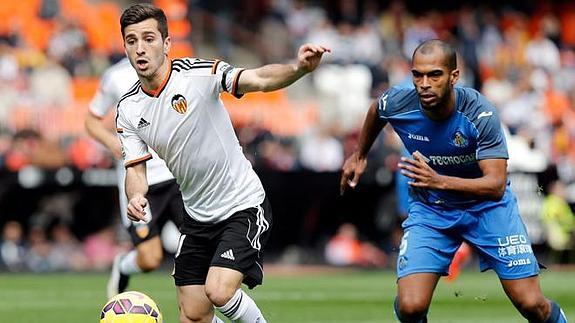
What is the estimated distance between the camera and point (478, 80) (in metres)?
25.9

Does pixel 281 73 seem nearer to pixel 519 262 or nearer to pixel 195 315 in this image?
pixel 195 315

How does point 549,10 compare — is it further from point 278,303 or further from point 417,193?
Answer: point 417,193

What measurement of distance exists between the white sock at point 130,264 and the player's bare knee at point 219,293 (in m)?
3.75

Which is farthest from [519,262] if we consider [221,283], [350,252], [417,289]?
[350,252]

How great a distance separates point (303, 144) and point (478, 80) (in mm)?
5654

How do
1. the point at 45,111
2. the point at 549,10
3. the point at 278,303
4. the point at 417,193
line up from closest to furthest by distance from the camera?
1. the point at 417,193
2. the point at 278,303
3. the point at 45,111
4. the point at 549,10

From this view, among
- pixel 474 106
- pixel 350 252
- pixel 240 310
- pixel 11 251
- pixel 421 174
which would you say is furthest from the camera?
pixel 350 252

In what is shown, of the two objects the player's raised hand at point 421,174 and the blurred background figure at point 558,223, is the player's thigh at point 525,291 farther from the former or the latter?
the blurred background figure at point 558,223

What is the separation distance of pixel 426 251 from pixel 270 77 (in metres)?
1.67

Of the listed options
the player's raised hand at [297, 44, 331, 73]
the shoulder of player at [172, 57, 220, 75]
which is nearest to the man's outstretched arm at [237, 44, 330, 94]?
the player's raised hand at [297, 44, 331, 73]

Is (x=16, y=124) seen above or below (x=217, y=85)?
below

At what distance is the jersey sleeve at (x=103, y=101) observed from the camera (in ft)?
38.4

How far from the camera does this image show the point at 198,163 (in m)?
8.43

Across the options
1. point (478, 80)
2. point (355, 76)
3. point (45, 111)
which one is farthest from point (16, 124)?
point (478, 80)
